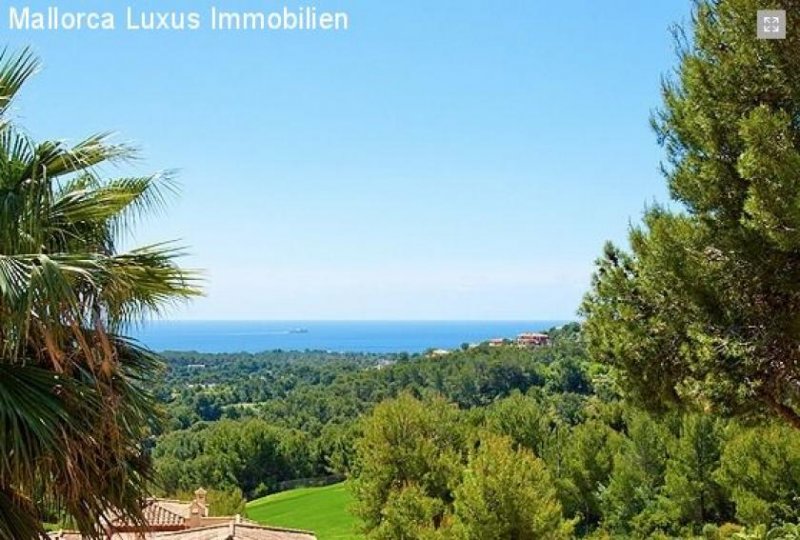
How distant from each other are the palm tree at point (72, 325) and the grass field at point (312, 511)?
3394 centimetres

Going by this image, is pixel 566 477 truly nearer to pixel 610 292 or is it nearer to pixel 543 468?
pixel 543 468

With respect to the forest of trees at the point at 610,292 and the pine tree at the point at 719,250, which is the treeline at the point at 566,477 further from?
the pine tree at the point at 719,250

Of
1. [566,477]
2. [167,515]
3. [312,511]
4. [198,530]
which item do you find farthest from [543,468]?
A: [312,511]

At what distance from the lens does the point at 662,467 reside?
31.9 metres

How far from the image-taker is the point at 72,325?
4.08m

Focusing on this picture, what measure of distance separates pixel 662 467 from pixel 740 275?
27.0m

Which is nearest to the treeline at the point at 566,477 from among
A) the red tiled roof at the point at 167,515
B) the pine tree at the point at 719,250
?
the red tiled roof at the point at 167,515

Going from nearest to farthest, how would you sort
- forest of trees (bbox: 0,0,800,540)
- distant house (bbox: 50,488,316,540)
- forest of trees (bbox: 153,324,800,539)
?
forest of trees (bbox: 0,0,800,540) → distant house (bbox: 50,488,316,540) → forest of trees (bbox: 153,324,800,539)

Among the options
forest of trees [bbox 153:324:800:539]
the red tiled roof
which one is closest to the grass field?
forest of trees [bbox 153:324:800:539]

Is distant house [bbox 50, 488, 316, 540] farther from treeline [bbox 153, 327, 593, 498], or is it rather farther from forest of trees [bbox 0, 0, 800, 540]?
treeline [bbox 153, 327, 593, 498]

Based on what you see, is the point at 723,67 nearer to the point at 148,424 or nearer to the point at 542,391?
the point at 148,424

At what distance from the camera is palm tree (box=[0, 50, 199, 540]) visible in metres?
3.85

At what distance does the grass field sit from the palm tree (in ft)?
111

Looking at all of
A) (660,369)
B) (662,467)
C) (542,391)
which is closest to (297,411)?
(542,391)
